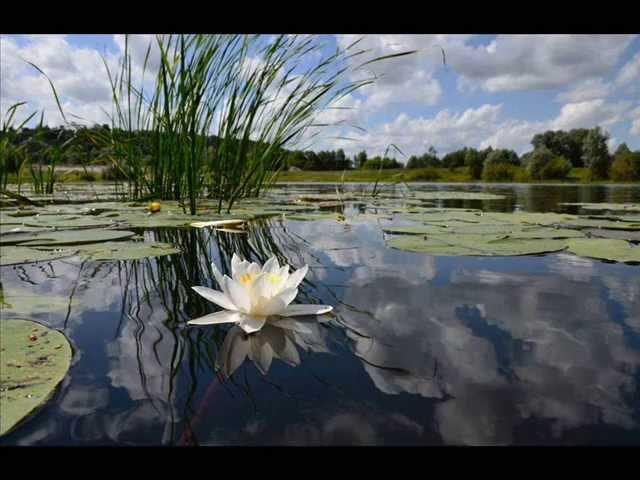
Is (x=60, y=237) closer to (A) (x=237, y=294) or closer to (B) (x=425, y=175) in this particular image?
(A) (x=237, y=294)

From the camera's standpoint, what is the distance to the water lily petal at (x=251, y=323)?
71cm

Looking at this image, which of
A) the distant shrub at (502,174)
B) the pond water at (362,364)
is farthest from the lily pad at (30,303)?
the distant shrub at (502,174)

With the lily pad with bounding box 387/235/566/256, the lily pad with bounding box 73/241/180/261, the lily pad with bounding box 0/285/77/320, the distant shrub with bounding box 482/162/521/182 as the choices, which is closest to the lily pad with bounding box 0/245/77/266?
the lily pad with bounding box 73/241/180/261

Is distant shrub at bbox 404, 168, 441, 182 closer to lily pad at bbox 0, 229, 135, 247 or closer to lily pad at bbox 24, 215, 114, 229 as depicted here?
lily pad at bbox 24, 215, 114, 229

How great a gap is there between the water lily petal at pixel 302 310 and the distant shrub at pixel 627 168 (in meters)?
21.6

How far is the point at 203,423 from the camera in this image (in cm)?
44

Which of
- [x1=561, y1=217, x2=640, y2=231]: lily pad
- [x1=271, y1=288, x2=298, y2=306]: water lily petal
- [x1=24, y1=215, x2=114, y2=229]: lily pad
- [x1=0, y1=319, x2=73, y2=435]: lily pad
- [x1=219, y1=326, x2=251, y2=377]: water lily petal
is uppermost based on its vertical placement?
[x1=561, y1=217, x2=640, y2=231]: lily pad

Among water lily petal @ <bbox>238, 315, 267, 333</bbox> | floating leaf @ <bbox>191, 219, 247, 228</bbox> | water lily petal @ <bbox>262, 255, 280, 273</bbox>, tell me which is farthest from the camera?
floating leaf @ <bbox>191, 219, 247, 228</bbox>

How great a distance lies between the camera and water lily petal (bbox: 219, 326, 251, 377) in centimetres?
59

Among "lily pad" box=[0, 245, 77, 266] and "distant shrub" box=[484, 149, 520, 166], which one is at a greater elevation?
"distant shrub" box=[484, 149, 520, 166]

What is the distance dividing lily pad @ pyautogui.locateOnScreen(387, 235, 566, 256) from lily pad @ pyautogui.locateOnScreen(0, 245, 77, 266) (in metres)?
1.11
